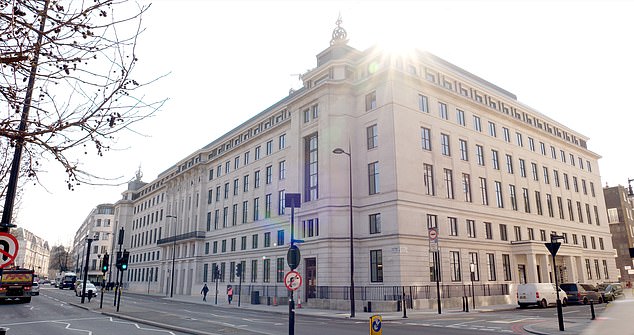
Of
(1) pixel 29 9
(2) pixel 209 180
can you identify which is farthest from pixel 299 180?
(1) pixel 29 9

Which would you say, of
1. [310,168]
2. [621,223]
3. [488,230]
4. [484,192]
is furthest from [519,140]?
[621,223]

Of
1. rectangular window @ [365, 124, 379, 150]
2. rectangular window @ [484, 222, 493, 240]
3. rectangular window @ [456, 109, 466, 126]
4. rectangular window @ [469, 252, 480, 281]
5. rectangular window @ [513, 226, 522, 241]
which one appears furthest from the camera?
rectangular window @ [513, 226, 522, 241]

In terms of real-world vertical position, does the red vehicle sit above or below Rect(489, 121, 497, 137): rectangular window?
below

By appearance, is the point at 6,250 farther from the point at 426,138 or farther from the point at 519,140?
the point at 519,140

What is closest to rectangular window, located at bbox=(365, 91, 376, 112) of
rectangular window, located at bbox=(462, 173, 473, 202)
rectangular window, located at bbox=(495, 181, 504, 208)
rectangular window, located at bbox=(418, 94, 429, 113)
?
rectangular window, located at bbox=(418, 94, 429, 113)

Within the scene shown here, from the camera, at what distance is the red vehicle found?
3401 cm

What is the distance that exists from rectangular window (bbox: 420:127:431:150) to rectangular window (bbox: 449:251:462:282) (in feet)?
32.6

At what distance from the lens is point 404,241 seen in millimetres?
33312

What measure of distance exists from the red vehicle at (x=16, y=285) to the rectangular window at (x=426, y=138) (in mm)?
36878

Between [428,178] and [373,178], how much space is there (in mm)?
5072

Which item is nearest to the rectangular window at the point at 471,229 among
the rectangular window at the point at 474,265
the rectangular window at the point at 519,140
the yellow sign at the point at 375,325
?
the rectangular window at the point at 474,265

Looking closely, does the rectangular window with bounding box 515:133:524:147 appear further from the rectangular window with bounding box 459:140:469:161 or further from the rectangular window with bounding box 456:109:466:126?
the rectangular window with bounding box 459:140:469:161

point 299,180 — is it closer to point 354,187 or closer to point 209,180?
point 354,187

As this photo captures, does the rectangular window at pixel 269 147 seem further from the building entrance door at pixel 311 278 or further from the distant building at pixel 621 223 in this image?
the distant building at pixel 621 223
